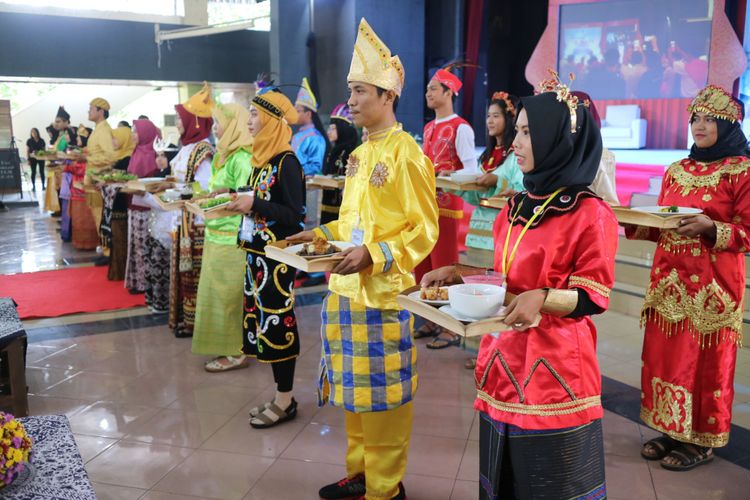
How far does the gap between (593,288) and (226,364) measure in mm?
2902

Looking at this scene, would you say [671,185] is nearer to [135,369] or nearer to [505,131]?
[505,131]

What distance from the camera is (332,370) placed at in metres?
2.42

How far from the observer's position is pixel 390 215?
2.24 m

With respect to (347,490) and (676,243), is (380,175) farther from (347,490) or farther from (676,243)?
(676,243)

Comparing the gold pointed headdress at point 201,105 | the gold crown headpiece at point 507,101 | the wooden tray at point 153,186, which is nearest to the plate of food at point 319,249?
the gold crown headpiece at point 507,101

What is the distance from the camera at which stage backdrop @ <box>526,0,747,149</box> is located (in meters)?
7.72

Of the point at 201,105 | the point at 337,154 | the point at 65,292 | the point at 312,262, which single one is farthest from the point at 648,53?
the point at 312,262

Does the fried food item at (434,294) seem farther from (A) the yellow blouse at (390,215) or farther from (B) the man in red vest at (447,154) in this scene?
(B) the man in red vest at (447,154)

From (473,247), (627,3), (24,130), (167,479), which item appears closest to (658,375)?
(473,247)

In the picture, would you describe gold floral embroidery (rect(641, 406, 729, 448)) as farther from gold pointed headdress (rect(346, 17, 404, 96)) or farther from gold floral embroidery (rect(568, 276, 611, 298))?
gold pointed headdress (rect(346, 17, 404, 96))

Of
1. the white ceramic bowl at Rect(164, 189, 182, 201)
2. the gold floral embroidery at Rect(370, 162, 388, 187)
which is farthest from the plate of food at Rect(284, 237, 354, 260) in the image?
the white ceramic bowl at Rect(164, 189, 182, 201)

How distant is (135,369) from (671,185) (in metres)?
3.17

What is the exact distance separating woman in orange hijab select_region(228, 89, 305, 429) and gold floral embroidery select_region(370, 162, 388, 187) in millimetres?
1043

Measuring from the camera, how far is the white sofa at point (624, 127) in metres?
9.09
